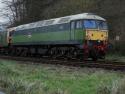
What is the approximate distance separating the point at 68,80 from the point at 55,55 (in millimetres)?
18308

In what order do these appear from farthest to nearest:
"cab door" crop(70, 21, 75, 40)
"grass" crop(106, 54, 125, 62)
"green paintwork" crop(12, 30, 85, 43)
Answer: "grass" crop(106, 54, 125, 62), "cab door" crop(70, 21, 75, 40), "green paintwork" crop(12, 30, 85, 43)

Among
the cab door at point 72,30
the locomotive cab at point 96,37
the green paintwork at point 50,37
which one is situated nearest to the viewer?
the locomotive cab at point 96,37

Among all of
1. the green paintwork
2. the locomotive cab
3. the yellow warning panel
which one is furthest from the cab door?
the yellow warning panel

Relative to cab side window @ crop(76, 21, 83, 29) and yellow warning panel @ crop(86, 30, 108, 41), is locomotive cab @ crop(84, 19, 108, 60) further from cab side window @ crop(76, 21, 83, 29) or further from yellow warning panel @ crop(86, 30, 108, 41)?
cab side window @ crop(76, 21, 83, 29)

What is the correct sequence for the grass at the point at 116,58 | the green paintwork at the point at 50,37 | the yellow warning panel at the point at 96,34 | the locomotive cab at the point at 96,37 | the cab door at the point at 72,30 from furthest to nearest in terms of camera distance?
the grass at the point at 116,58
the cab door at the point at 72,30
the green paintwork at the point at 50,37
the yellow warning panel at the point at 96,34
the locomotive cab at the point at 96,37

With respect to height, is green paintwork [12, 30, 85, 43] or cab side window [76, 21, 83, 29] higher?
cab side window [76, 21, 83, 29]

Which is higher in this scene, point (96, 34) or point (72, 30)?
point (72, 30)

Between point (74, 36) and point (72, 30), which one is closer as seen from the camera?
point (74, 36)

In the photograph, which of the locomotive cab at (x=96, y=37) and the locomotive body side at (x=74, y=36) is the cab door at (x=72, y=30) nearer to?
the locomotive body side at (x=74, y=36)

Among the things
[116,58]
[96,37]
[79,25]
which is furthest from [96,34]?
[116,58]

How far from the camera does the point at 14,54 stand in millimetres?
46062

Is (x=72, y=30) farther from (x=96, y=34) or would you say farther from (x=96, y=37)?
(x=96, y=37)

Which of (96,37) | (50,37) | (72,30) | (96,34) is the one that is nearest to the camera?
(96,37)

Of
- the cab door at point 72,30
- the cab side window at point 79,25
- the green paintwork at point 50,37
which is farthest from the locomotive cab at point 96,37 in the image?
the cab door at point 72,30
